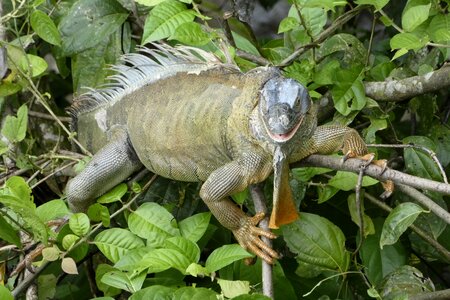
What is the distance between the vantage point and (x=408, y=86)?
10.1ft

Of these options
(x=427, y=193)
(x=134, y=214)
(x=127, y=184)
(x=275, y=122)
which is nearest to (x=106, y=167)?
(x=127, y=184)

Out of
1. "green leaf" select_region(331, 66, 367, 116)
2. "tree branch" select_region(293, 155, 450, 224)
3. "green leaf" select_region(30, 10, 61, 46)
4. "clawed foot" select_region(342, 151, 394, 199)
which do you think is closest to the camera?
"tree branch" select_region(293, 155, 450, 224)

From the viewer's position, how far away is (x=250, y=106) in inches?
111

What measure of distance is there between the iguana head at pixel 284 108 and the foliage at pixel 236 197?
37 centimetres

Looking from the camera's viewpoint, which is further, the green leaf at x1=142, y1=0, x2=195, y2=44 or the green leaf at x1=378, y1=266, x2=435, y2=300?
the green leaf at x1=142, y1=0, x2=195, y2=44

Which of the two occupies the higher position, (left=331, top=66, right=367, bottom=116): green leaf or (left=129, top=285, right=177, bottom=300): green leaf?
(left=331, top=66, right=367, bottom=116): green leaf

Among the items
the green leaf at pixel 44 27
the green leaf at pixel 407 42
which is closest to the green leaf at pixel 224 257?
the green leaf at pixel 407 42

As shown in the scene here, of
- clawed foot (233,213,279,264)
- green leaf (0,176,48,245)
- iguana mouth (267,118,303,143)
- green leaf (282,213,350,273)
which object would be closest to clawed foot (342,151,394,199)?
iguana mouth (267,118,303,143)

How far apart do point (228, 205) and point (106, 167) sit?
2.04 ft

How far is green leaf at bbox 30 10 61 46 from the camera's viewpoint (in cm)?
326

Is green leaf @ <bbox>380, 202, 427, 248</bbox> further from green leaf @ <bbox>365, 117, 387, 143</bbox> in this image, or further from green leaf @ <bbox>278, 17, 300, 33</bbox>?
green leaf @ <bbox>278, 17, 300, 33</bbox>

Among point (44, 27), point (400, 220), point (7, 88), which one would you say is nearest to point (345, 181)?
point (400, 220)

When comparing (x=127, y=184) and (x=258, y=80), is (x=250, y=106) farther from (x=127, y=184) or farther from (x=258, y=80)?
(x=127, y=184)

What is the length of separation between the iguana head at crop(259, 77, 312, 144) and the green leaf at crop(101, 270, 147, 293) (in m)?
0.60
